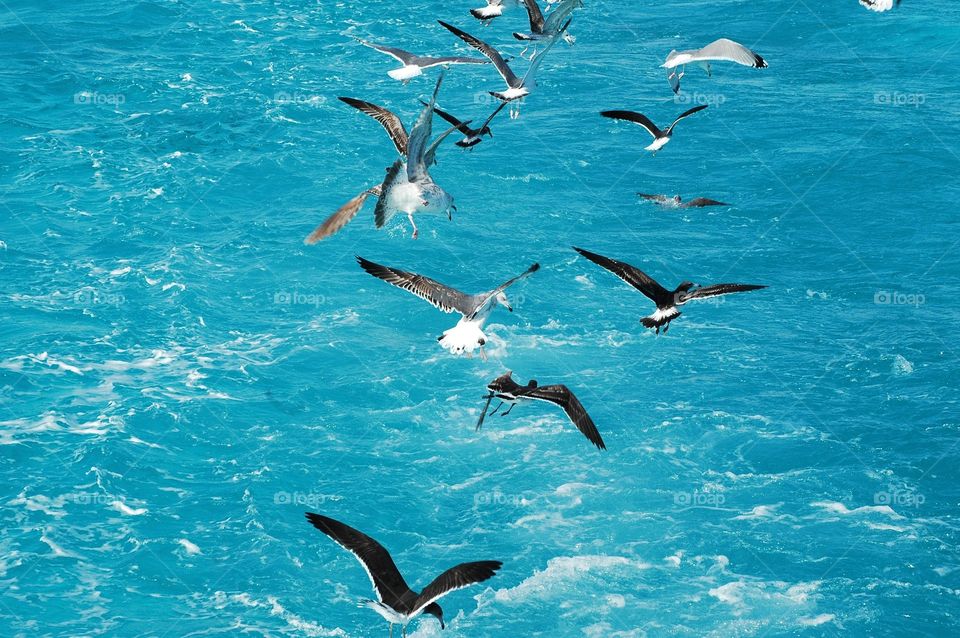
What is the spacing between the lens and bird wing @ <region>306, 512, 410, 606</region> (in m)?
20.9

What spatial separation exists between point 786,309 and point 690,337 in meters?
4.25

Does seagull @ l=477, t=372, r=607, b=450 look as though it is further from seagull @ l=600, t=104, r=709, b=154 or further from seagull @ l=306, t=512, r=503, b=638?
seagull @ l=600, t=104, r=709, b=154

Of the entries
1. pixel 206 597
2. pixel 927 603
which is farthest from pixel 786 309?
pixel 206 597

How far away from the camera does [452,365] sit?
1547 inches

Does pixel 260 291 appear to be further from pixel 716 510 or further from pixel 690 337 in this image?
pixel 716 510

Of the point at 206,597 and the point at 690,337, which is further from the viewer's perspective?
the point at 690,337
